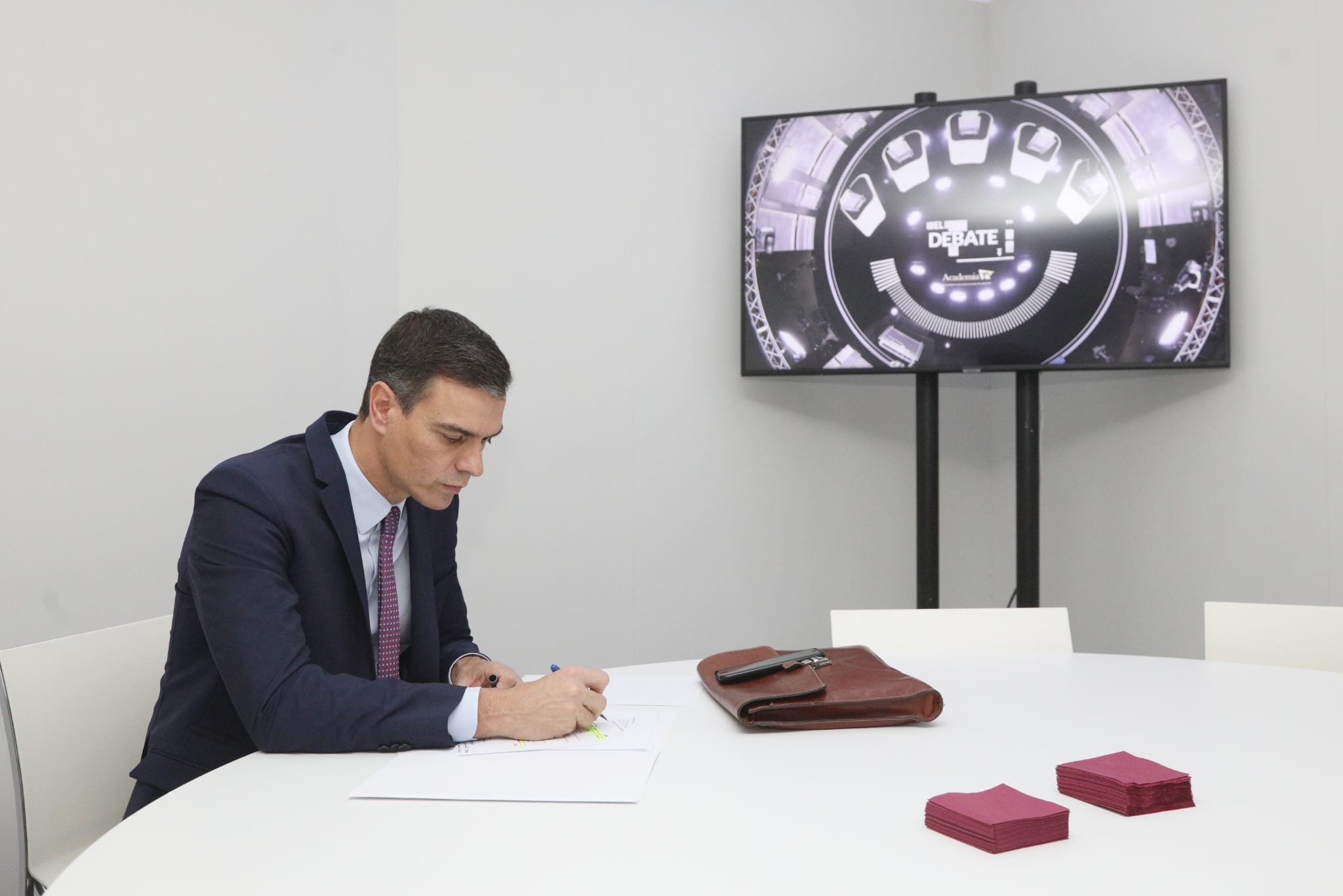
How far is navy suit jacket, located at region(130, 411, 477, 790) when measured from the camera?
1399mm

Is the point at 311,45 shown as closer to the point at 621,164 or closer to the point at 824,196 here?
the point at 621,164

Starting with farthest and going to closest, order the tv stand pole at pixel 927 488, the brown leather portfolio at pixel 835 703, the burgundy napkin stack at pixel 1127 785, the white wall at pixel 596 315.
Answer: the tv stand pole at pixel 927 488, the white wall at pixel 596 315, the brown leather portfolio at pixel 835 703, the burgundy napkin stack at pixel 1127 785

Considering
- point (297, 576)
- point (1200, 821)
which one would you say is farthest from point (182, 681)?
point (1200, 821)

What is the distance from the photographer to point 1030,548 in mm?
3521

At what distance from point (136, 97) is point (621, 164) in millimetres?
1592

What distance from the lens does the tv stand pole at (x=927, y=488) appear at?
3.64 m

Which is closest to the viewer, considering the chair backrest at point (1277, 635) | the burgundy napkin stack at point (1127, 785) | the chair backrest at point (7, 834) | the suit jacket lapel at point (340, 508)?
the burgundy napkin stack at point (1127, 785)

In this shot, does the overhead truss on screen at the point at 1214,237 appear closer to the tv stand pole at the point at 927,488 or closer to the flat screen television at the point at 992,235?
the flat screen television at the point at 992,235

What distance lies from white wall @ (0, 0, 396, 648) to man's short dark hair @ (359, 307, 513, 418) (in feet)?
5.22

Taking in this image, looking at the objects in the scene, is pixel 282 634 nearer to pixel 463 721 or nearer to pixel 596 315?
pixel 463 721

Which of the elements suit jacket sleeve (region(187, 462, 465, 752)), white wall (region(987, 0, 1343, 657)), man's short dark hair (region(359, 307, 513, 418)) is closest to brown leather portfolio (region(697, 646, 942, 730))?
suit jacket sleeve (region(187, 462, 465, 752))

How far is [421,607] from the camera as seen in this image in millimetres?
1817

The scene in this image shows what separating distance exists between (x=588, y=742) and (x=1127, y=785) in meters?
0.65

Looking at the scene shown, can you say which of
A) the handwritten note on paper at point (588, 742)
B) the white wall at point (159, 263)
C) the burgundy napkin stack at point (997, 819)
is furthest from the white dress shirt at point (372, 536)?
the white wall at point (159, 263)
